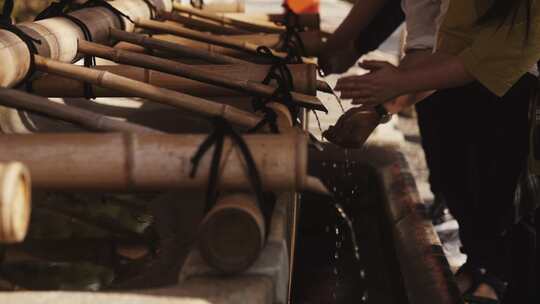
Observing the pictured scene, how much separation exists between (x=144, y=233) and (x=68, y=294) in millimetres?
1635

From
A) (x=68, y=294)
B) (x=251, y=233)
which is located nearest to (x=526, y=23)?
(x=251, y=233)

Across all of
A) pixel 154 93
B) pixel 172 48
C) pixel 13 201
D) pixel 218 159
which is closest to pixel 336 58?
pixel 172 48

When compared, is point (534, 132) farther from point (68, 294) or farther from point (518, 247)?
point (68, 294)

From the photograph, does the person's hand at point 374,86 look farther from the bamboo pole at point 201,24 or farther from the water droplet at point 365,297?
the bamboo pole at point 201,24

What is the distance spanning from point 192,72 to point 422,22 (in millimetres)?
1285

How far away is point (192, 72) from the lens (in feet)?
7.47

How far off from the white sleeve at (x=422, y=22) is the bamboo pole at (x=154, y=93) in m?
1.33

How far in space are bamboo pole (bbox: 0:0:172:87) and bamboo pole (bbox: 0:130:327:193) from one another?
0.49 metres

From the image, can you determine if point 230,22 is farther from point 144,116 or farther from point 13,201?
point 13,201

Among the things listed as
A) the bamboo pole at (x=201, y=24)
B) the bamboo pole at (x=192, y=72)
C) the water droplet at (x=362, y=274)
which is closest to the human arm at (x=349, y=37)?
the bamboo pole at (x=201, y=24)

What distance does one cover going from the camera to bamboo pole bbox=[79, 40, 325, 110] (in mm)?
2201

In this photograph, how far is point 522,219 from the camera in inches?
117

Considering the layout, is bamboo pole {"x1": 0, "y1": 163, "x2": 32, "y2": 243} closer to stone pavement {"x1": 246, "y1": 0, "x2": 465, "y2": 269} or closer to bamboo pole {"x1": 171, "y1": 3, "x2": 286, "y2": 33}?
stone pavement {"x1": 246, "y1": 0, "x2": 465, "y2": 269}

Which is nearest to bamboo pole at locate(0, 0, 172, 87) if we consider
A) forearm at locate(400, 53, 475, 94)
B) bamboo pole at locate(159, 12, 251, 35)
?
bamboo pole at locate(159, 12, 251, 35)
